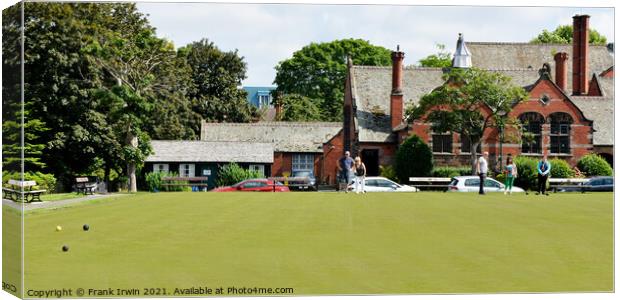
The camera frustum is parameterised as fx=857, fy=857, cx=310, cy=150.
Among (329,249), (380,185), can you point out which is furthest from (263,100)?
(329,249)

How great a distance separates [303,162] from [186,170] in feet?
38.8

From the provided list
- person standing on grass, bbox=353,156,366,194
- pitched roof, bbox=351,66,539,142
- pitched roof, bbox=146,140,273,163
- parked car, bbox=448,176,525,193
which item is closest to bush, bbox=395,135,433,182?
pitched roof, bbox=351,66,539,142

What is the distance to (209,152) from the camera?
5125 centimetres

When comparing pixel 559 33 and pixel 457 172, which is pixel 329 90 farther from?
pixel 457 172

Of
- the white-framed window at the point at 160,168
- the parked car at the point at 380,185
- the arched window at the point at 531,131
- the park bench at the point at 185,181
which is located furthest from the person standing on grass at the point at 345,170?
the arched window at the point at 531,131

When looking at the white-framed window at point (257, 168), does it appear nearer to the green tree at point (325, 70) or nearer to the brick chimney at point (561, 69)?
the green tree at point (325, 70)

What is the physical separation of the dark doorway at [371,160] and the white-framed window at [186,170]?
13.0 m

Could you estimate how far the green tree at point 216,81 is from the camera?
60.5 m

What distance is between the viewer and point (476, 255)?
16.8 meters

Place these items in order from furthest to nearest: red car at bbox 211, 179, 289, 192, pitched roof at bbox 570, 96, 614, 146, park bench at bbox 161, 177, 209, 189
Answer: pitched roof at bbox 570, 96, 614, 146 → park bench at bbox 161, 177, 209, 189 → red car at bbox 211, 179, 289, 192

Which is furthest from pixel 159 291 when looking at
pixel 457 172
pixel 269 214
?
pixel 457 172

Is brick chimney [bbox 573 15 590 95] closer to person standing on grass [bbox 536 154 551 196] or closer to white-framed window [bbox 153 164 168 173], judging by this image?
person standing on grass [bbox 536 154 551 196]

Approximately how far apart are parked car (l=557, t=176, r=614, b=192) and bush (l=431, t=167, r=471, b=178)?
8.54 metres

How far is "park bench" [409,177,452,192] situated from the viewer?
46031 millimetres
